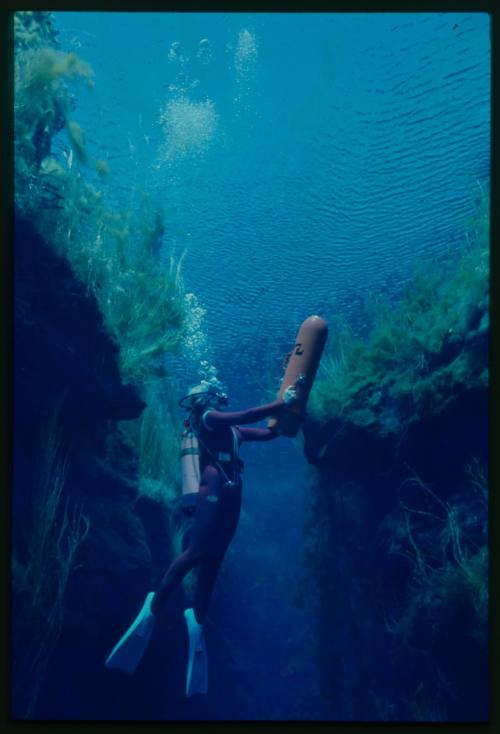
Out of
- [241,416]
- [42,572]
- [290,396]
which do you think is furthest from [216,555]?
[290,396]

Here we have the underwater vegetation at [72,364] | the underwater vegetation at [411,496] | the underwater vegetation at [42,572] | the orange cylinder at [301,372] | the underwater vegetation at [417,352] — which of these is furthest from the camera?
the underwater vegetation at [417,352]

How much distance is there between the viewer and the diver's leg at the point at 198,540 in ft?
13.0

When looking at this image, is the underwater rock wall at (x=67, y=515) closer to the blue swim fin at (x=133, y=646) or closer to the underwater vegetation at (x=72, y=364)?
the underwater vegetation at (x=72, y=364)

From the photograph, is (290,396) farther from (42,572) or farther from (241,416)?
(42,572)

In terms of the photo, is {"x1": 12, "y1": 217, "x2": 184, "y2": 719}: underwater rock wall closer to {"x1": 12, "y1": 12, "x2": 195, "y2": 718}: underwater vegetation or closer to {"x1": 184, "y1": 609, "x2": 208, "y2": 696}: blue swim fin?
{"x1": 12, "y1": 12, "x2": 195, "y2": 718}: underwater vegetation

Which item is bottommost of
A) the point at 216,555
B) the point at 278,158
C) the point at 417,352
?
the point at 216,555

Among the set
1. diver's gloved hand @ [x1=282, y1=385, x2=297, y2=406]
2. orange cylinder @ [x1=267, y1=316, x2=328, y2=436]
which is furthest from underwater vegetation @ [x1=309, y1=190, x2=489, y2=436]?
diver's gloved hand @ [x1=282, y1=385, x2=297, y2=406]

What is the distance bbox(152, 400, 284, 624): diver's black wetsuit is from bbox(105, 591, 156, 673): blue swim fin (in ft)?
0.35

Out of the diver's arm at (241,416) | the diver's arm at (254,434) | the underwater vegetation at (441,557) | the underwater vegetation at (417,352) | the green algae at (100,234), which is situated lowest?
the underwater vegetation at (441,557)

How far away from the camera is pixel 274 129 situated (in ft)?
17.5

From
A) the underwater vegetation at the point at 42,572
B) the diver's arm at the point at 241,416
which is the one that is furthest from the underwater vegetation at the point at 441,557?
the underwater vegetation at the point at 42,572

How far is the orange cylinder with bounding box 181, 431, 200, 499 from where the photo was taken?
4137 mm

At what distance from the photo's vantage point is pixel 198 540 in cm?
404

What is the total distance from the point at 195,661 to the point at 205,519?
1.08 metres
